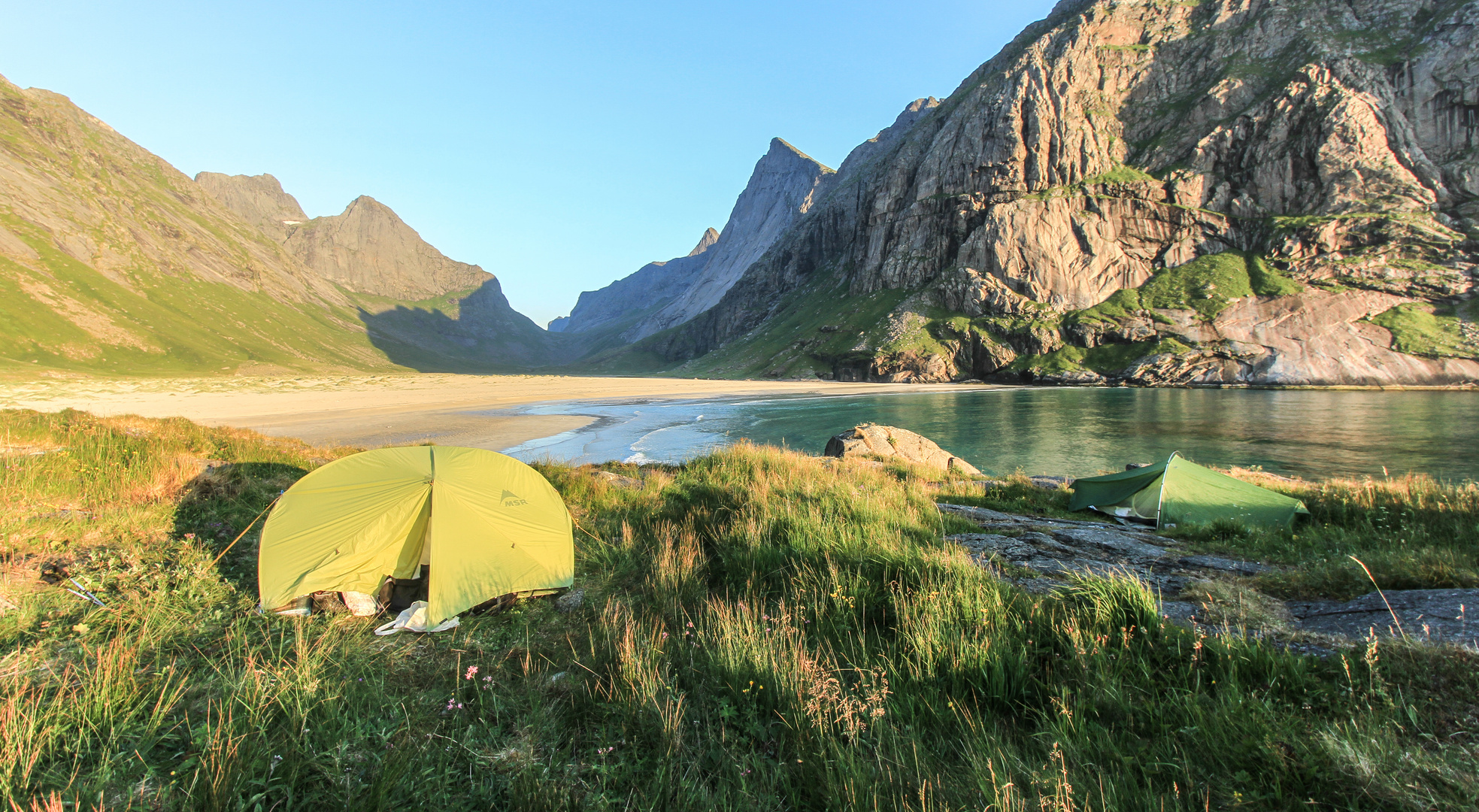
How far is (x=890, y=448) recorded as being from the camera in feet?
68.3

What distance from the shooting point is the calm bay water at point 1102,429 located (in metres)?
25.3

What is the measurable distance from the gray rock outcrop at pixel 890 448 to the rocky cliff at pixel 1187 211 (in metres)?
79.5

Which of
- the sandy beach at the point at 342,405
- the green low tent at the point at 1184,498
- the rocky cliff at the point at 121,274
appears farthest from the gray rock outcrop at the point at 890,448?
the rocky cliff at the point at 121,274

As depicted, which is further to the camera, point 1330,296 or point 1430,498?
point 1330,296

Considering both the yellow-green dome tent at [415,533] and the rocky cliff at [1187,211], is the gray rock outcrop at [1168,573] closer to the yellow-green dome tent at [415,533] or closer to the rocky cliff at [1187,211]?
the yellow-green dome tent at [415,533]

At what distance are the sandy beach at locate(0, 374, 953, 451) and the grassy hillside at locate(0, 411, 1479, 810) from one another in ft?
53.7

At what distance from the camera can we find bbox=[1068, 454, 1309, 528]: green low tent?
11.0 metres

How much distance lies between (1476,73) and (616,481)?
149 meters

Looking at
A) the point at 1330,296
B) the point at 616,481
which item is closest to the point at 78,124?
the point at 616,481

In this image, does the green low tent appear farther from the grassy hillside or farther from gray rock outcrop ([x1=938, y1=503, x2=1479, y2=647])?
the grassy hillside

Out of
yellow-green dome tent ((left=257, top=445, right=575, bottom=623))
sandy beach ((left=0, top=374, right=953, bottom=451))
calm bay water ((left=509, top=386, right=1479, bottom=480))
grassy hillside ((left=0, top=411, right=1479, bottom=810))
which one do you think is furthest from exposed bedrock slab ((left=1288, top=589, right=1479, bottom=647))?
sandy beach ((left=0, top=374, right=953, bottom=451))

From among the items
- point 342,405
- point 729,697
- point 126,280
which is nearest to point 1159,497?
point 729,697

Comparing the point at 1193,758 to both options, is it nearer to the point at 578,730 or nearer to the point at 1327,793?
the point at 1327,793

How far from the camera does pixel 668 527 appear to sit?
27.1ft
